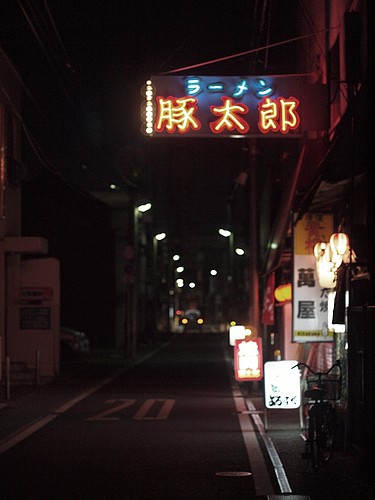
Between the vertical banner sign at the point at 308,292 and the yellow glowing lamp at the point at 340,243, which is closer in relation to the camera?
the yellow glowing lamp at the point at 340,243

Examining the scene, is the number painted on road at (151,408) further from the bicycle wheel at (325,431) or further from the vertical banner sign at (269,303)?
the bicycle wheel at (325,431)

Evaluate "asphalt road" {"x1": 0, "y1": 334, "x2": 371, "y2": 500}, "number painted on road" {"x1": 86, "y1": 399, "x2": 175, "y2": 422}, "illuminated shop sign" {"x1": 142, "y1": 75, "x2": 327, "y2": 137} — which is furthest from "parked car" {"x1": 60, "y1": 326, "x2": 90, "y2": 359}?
"illuminated shop sign" {"x1": 142, "y1": 75, "x2": 327, "y2": 137}

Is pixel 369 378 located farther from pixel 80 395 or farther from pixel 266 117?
pixel 80 395

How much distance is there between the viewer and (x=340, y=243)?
15.9 metres

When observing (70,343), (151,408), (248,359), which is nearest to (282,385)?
(151,408)

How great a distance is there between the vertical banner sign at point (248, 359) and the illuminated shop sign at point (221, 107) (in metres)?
5.94

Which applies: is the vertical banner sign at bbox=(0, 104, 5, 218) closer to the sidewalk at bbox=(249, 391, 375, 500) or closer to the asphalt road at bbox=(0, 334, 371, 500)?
the asphalt road at bbox=(0, 334, 371, 500)

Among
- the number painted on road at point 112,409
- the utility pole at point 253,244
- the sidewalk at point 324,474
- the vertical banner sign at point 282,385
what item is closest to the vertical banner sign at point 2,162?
the utility pole at point 253,244

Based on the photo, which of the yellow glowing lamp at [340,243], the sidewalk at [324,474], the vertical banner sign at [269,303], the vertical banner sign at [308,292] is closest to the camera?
the sidewalk at [324,474]

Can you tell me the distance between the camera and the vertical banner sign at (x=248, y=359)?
21.9m

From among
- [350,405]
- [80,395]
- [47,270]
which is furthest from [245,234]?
[350,405]

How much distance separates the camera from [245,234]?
237 feet

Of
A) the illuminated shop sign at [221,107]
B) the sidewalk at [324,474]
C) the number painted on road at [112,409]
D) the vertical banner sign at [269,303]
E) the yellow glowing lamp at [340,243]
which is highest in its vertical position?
the illuminated shop sign at [221,107]

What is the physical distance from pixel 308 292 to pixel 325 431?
229 inches
